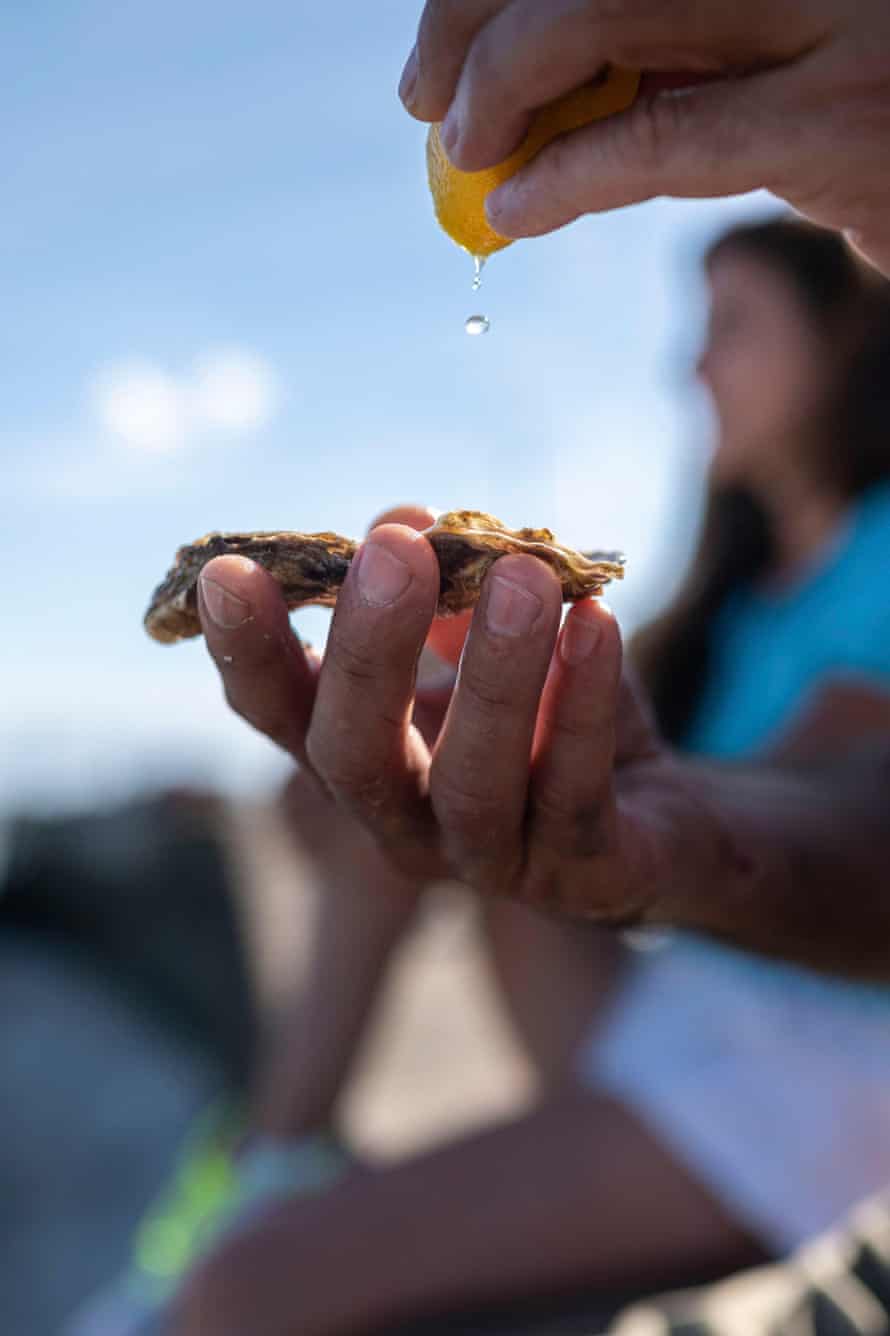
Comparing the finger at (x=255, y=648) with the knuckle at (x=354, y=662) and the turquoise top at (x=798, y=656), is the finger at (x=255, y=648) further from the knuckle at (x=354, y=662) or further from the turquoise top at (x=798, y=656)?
the turquoise top at (x=798, y=656)

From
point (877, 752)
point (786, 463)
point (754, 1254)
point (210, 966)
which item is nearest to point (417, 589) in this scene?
point (877, 752)

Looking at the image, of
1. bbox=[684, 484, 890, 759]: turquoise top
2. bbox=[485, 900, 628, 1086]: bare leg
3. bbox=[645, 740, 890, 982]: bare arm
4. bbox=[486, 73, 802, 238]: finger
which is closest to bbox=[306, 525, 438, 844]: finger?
bbox=[486, 73, 802, 238]: finger

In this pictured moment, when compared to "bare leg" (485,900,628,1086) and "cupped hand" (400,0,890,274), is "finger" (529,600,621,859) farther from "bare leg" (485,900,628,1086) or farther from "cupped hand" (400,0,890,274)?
"bare leg" (485,900,628,1086)

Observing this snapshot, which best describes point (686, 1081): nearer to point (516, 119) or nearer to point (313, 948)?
point (313, 948)

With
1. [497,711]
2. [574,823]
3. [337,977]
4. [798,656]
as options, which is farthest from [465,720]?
[337,977]

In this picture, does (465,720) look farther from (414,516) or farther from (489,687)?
(414,516)
